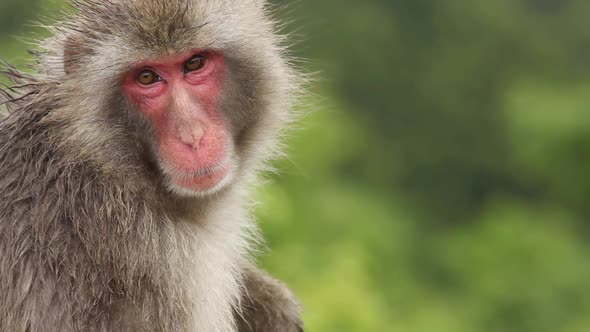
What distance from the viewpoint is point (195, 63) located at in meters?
4.56

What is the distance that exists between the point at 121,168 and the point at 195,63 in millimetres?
522

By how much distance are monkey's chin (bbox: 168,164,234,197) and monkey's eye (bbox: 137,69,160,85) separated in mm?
390

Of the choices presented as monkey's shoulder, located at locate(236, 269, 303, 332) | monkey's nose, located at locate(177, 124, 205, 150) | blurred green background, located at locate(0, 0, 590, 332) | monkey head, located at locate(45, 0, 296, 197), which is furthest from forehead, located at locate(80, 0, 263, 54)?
monkey's shoulder, located at locate(236, 269, 303, 332)

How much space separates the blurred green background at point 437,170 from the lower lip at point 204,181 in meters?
1.08

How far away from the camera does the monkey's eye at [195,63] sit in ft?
14.9

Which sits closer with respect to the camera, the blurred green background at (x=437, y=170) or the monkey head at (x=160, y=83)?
the monkey head at (x=160, y=83)

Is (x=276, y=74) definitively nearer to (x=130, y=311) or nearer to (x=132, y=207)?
(x=132, y=207)

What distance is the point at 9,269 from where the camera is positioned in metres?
4.35

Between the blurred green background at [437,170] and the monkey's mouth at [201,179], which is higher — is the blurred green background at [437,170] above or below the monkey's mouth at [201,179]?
below

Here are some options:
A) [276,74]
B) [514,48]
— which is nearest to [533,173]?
[514,48]

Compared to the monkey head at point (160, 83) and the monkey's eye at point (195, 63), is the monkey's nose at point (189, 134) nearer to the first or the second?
the monkey head at point (160, 83)

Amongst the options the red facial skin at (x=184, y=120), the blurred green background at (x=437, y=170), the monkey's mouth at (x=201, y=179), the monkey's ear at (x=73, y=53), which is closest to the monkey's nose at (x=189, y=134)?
the red facial skin at (x=184, y=120)

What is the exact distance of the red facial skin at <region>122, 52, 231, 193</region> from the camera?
174 inches

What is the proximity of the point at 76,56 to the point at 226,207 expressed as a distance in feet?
3.08
